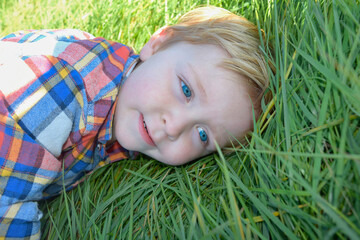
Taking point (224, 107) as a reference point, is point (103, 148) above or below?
below

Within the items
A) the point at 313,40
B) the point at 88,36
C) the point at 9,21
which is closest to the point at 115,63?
the point at 88,36

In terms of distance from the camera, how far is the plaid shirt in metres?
1.01

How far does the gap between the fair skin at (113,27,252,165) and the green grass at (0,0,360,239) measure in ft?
0.30

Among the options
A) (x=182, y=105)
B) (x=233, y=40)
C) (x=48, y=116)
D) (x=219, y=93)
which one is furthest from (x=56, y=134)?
(x=233, y=40)

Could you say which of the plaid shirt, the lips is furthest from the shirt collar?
the lips

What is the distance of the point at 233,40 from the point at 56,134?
699 millimetres

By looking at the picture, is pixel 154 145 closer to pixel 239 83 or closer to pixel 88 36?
pixel 239 83

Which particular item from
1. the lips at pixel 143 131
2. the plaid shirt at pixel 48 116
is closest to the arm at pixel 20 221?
the plaid shirt at pixel 48 116

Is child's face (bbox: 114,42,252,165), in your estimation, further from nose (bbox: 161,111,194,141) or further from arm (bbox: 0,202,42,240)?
arm (bbox: 0,202,42,240)

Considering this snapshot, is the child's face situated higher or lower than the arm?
higher

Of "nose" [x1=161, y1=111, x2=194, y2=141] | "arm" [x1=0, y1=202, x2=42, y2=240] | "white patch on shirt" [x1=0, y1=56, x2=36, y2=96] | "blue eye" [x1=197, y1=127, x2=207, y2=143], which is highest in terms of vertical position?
"white patch on shirt" [x1=0, y1=56, x2=36, y2=96]

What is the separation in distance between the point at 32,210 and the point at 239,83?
2.71 feet

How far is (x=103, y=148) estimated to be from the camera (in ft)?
4.10

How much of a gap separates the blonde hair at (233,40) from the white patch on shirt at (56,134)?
1.51 feet
